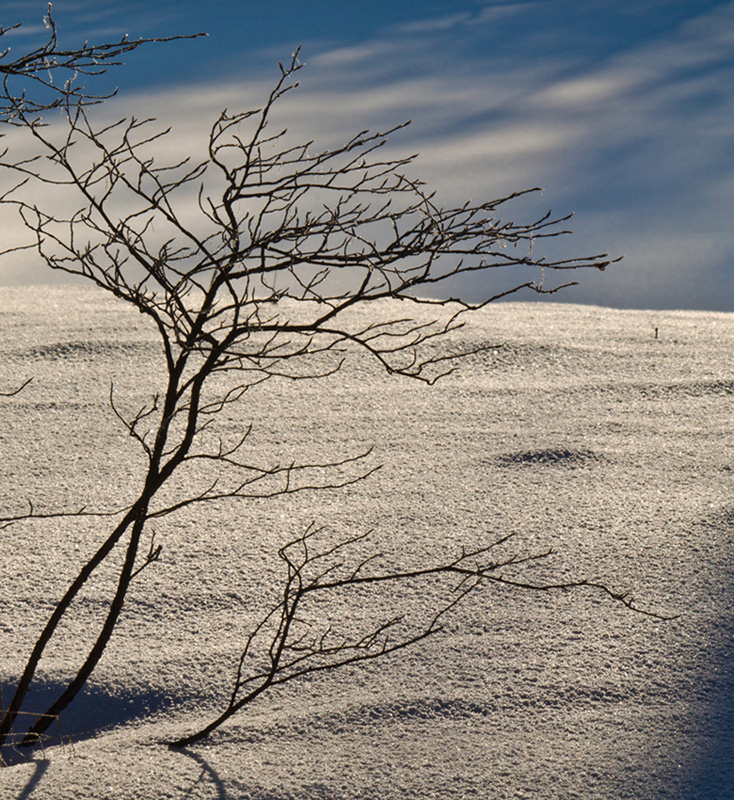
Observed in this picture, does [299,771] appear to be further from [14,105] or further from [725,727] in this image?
[14,105]

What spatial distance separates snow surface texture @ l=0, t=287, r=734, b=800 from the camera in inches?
46.2

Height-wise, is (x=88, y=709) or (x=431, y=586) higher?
(x=431, y=586)

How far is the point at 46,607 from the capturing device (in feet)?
5.18

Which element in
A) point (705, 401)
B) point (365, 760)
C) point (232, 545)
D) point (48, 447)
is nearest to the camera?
point (365, 760)

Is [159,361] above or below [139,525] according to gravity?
above

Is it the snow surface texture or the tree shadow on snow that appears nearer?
the snow surface texture

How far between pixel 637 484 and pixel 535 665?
0.72 metres

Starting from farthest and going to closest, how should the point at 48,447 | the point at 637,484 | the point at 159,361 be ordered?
the point at 159,361, the point at 48,447, the point at 637,484

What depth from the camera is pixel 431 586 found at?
161 cm

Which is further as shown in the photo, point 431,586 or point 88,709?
point 431,586

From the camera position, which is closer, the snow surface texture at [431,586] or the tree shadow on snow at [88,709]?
the snow surface texture at [431,586]

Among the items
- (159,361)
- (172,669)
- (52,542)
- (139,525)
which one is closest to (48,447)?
(52,542)

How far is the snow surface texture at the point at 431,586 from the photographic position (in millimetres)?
1174

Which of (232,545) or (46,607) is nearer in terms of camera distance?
(46,607)
